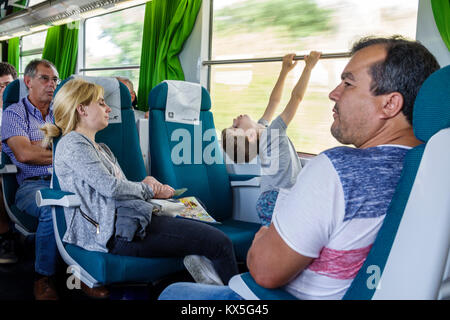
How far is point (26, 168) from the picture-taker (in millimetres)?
2689

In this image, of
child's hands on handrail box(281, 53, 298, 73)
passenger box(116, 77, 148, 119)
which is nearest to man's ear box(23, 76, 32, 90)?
passenger box(116, 77, 148, 119)

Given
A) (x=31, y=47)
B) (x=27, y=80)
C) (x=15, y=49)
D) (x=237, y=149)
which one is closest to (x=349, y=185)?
(x=237, y=149)

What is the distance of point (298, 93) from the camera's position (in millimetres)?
2365

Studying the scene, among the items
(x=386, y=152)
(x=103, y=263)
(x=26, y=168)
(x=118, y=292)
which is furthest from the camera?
(x=26, y=168)

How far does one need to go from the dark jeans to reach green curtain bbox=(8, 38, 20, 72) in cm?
787

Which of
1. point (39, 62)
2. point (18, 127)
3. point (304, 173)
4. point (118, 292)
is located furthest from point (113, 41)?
point (304, 173)

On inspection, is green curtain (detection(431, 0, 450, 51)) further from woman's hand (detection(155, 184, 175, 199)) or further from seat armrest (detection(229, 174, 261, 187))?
woman's hand (detection(155, 184, 175, 199))

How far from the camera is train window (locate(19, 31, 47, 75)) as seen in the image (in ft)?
25.5

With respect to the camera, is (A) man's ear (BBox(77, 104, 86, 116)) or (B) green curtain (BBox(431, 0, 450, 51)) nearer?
(A) man's ear (BBox(77, 104, 86, 116))

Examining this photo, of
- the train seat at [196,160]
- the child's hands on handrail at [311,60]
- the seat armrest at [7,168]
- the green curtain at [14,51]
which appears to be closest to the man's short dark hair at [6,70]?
the seat armrest at [7,168]

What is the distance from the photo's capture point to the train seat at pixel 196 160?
2.49 metres

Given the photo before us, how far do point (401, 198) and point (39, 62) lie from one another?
2.84 metres

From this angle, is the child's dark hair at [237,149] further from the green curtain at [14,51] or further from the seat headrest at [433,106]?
the green curtain at [14,51]
